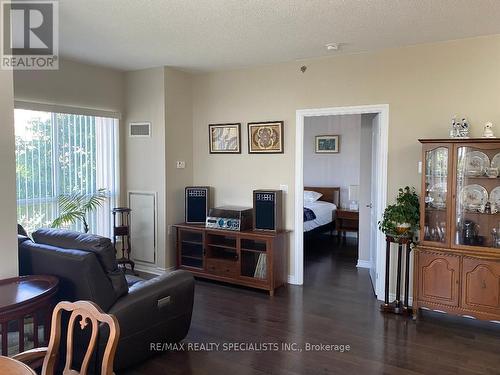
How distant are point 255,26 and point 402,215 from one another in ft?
7.46

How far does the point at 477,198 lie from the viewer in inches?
148

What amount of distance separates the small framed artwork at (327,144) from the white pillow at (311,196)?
2.92ft

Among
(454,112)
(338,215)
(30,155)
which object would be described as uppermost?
(454,112)

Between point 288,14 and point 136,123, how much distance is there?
9.60 ft

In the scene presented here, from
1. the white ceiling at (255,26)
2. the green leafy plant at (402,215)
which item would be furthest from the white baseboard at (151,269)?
the green leafy plant at (402,215)

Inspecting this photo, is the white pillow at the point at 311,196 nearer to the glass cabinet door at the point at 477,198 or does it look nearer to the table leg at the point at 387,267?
the table leg at the point at 387,267

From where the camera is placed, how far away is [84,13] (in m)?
3.23

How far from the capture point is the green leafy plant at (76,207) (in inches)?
183

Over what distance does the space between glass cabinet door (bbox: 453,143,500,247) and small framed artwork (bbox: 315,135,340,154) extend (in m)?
4.48

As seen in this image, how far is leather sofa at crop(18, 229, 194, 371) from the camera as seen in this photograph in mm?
2674

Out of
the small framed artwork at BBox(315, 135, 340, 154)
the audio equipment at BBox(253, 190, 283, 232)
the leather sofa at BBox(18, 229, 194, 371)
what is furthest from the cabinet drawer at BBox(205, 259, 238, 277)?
the small framed artwork at BBox(315, 135, 340, 154)

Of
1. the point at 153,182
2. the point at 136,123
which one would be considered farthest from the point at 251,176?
the point at 136,123

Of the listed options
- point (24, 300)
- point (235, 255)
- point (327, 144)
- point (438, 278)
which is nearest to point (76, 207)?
point (235, 255)

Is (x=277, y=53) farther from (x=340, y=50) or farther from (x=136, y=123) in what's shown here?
(x=136, y=123)
